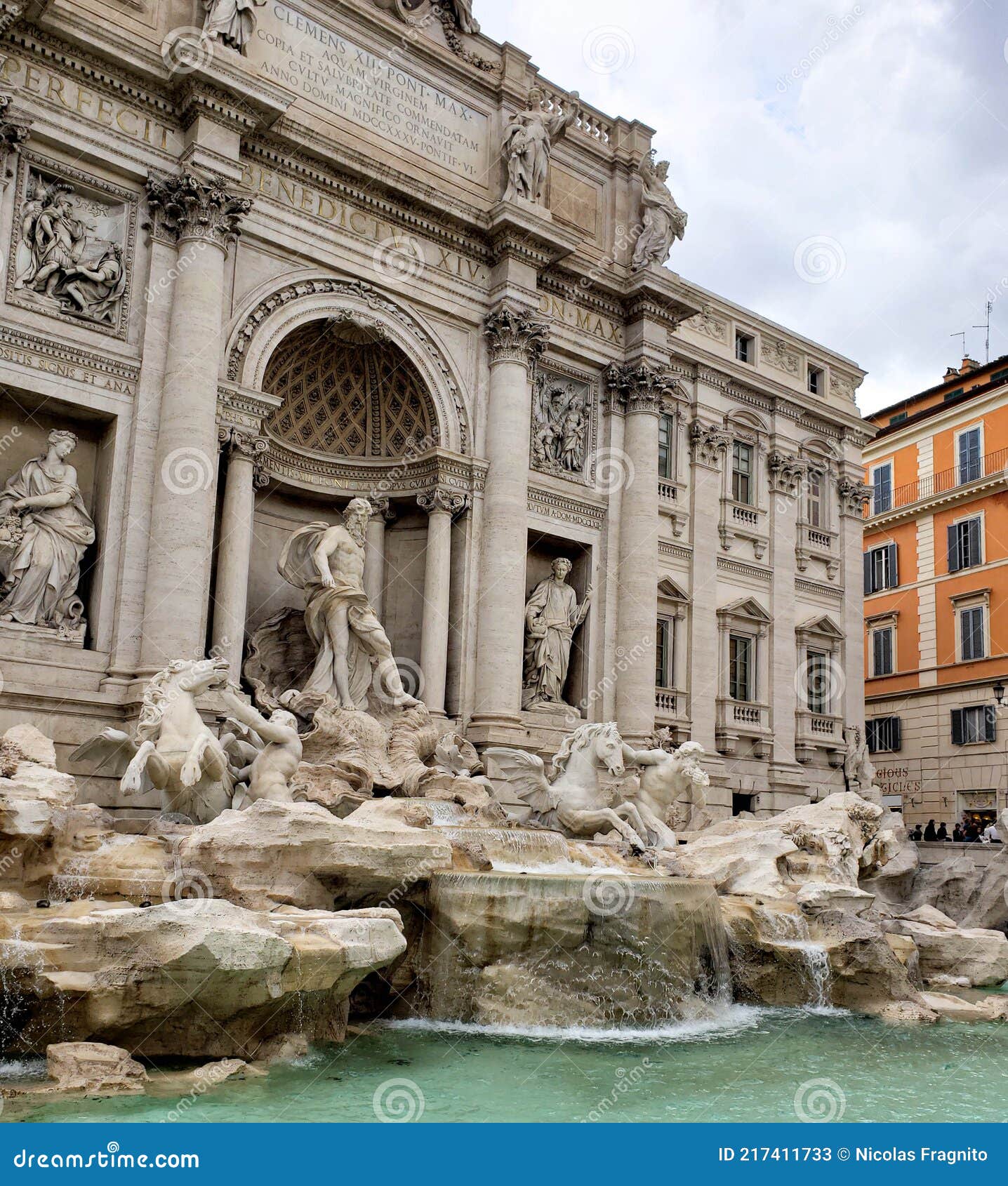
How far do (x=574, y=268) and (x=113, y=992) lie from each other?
658 inches

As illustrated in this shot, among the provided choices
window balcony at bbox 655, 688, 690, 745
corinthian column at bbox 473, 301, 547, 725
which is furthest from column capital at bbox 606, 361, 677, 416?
window balcony at bbox 655, 688, 690, 745

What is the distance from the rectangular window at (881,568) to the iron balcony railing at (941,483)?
1.16 m

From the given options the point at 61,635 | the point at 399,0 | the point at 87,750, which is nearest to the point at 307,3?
the point at 399,0

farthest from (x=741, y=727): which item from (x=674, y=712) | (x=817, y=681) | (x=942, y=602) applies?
(x=942, y=602)

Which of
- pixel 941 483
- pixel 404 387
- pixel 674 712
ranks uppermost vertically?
→ pixel 941 483

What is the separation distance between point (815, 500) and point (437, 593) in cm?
1223

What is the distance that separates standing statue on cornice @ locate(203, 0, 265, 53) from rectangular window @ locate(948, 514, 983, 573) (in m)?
24.4

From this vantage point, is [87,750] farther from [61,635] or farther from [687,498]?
[687,498]

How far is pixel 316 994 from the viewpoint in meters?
9.47

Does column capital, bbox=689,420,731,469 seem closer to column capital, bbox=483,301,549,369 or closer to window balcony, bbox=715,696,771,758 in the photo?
window balcony, bbox=715,696,771,758

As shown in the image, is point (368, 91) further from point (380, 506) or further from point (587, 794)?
point (587, 794)

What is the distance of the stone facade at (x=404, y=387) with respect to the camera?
16156mm

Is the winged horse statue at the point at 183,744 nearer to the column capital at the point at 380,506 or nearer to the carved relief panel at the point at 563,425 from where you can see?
the column capital at the point at 380,506

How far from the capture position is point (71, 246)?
16406 millimetres
